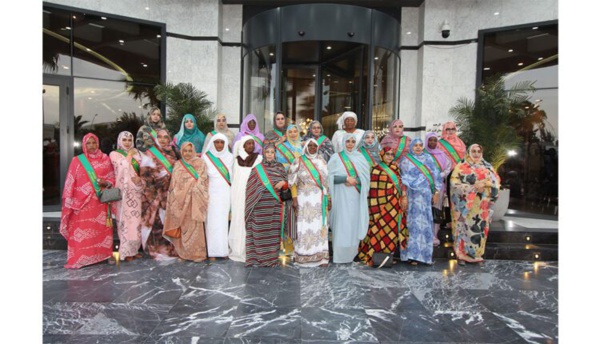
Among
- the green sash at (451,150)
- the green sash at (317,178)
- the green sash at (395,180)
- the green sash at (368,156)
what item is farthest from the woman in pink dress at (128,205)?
the green sash at (451,150)

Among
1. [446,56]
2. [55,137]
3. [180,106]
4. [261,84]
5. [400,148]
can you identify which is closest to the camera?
[400,148]

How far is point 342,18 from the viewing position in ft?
22.7

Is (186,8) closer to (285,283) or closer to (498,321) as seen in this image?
(285,283)

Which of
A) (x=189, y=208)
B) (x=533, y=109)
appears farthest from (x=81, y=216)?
(x=533, y=109)

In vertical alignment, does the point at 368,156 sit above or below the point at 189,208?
above

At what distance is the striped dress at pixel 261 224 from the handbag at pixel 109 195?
1597 mm

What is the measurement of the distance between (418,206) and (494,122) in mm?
3058

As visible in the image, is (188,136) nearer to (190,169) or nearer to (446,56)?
(190,169)

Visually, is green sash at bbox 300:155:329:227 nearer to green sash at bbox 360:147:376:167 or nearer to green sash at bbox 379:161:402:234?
green sash at bbox 360:147:376:167

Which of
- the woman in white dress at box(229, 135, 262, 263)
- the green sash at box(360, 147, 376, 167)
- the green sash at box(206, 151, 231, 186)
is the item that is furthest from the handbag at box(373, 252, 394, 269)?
the green sash at box(206, 151, 231, 186)

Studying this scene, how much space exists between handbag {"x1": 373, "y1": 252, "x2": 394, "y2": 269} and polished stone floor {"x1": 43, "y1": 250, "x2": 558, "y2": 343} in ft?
0.37

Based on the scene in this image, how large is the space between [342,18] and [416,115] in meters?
2.98

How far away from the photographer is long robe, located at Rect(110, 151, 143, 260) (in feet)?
14.7

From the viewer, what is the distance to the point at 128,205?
4492 millimetres
